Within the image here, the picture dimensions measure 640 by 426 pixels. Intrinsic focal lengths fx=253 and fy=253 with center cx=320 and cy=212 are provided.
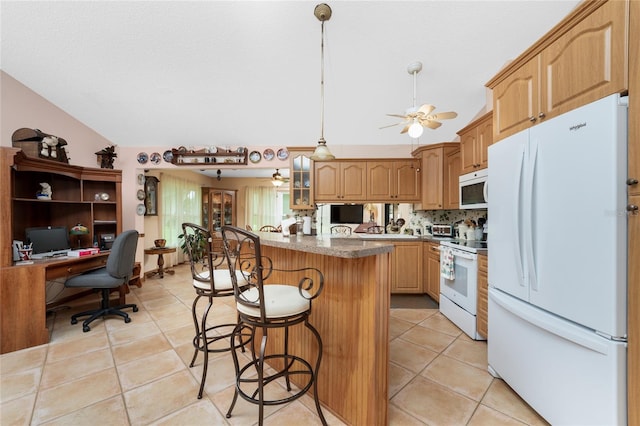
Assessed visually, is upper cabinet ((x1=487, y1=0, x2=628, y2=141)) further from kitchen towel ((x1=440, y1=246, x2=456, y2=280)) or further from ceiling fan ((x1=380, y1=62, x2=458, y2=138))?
kitchen towel ((x1=440, y1=246, x2=456, y2=280))

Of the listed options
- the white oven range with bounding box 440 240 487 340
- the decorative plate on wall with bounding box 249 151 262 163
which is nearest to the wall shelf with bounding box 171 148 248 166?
the decorative plate on wall with bounding box 249 151 262 163

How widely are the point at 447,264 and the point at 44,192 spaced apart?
481 centimetres

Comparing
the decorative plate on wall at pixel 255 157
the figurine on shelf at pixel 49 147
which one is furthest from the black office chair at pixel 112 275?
the decorative plate on wall at pixel 255 157

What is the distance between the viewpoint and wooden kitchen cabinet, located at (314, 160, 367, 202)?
4.25m

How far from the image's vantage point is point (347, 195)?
427cm

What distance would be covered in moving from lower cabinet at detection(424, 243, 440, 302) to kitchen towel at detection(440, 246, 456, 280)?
1.02 ft

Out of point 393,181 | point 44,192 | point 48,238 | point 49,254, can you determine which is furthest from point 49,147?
point 393,181

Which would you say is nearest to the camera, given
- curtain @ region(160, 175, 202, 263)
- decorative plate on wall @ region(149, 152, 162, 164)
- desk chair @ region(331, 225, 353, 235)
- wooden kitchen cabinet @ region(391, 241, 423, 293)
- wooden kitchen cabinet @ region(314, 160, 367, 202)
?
wooden kitchen cabinet @ region(391, 241, 423, 293)

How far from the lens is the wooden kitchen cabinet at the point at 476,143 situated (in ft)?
8.75

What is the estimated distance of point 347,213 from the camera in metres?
4.61

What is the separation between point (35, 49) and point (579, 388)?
5.17m

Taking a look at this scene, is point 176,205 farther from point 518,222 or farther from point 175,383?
point 518,222

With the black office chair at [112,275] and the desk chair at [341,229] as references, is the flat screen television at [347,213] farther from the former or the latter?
the black office chair at [112,275]

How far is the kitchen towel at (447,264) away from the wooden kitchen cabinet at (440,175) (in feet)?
2.68
